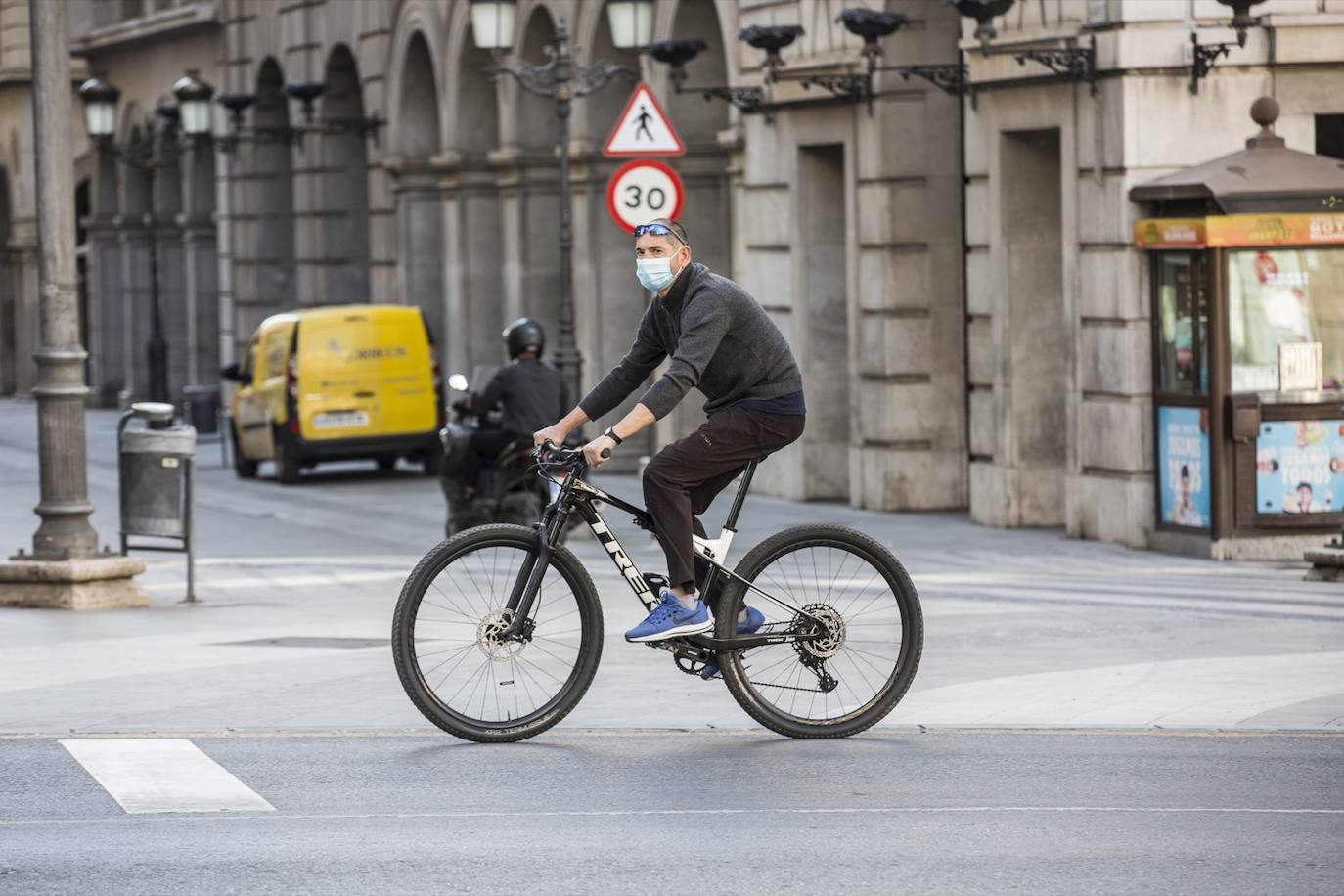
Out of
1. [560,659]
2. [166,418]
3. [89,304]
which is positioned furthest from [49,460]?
[89,304]

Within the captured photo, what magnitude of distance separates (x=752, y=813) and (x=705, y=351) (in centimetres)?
163

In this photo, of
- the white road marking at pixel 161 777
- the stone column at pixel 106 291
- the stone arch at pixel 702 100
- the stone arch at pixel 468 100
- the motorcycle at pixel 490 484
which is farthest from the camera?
the stone column at pixel 106 291

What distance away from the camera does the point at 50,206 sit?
45.0ft

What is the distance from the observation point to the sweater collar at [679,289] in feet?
28.0

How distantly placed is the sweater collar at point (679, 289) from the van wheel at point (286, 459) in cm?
1742

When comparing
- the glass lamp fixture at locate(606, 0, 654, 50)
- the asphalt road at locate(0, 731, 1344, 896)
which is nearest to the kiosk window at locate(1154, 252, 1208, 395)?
the glass lamp fixture at locate(606, 0, 654, 50)

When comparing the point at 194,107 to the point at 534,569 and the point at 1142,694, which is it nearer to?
the point at 1142,694

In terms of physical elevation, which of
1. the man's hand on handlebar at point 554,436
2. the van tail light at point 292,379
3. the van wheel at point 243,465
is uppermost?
the man's hand on handlebar at point 554,436

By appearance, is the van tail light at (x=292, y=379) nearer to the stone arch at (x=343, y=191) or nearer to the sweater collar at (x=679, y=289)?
the stone arch at (x=343, y=191)

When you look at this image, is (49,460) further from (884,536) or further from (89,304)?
(89,304)

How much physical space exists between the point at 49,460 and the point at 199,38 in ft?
90.4

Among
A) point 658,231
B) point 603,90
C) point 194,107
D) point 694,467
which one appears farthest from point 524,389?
point 194,107

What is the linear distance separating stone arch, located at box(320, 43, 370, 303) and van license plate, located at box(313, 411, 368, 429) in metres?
8.90

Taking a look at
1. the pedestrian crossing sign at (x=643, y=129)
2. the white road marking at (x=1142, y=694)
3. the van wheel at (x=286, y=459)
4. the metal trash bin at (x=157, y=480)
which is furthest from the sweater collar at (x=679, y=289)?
the van wheel at (x=286, y=459)
